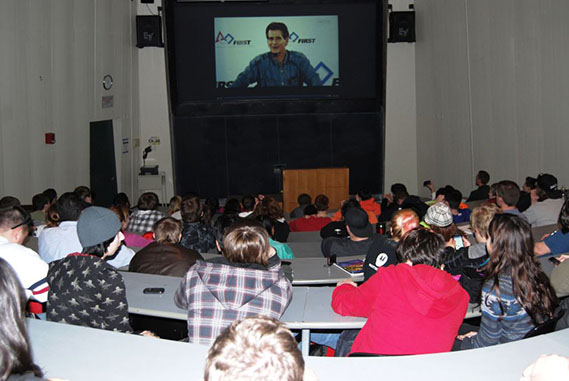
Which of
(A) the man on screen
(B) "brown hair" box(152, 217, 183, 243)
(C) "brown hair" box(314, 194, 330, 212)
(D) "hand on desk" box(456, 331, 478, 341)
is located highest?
(A) the man on screen

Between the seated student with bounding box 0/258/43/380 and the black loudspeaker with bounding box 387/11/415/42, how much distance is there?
12.6 meters

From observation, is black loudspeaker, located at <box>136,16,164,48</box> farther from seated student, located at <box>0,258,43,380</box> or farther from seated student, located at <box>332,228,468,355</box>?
seated student, located at <box>0,258,43,380</box>

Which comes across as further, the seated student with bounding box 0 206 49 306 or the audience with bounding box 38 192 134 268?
the audience with bounding box 38 192 134 268

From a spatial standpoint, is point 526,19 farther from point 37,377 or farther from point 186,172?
point 37,377

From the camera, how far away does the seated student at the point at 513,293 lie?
9.32ft

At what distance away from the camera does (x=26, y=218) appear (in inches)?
150

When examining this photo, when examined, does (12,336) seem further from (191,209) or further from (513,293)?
(191,209)

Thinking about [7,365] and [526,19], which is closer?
[7,365]

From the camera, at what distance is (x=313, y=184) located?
11.6m

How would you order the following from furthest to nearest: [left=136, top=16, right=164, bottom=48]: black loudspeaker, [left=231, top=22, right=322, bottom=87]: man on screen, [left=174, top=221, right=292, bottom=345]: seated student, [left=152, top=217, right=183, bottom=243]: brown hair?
1. [left=136, top=16, right=164, bottom=48]: black loudspeaker
2. [left=231, top=22, right=322, bottom=87]: man on screen
3. [left=152, top=217, right=183, bottom=243]: brown hair
4. [left=174, top=221, right=292, bottom=345]: seated student

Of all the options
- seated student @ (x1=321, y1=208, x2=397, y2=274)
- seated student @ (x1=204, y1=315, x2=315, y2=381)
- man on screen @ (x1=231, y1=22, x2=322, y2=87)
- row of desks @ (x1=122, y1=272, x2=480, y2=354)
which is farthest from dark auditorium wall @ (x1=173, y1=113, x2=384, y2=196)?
seated student @ (x1=204, y1=315, x2=315, y2=381)

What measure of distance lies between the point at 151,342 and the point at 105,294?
1.29 feet

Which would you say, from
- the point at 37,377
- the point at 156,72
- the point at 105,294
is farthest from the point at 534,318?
the point at 156,72

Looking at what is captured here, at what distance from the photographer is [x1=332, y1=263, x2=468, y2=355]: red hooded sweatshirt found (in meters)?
2.68
